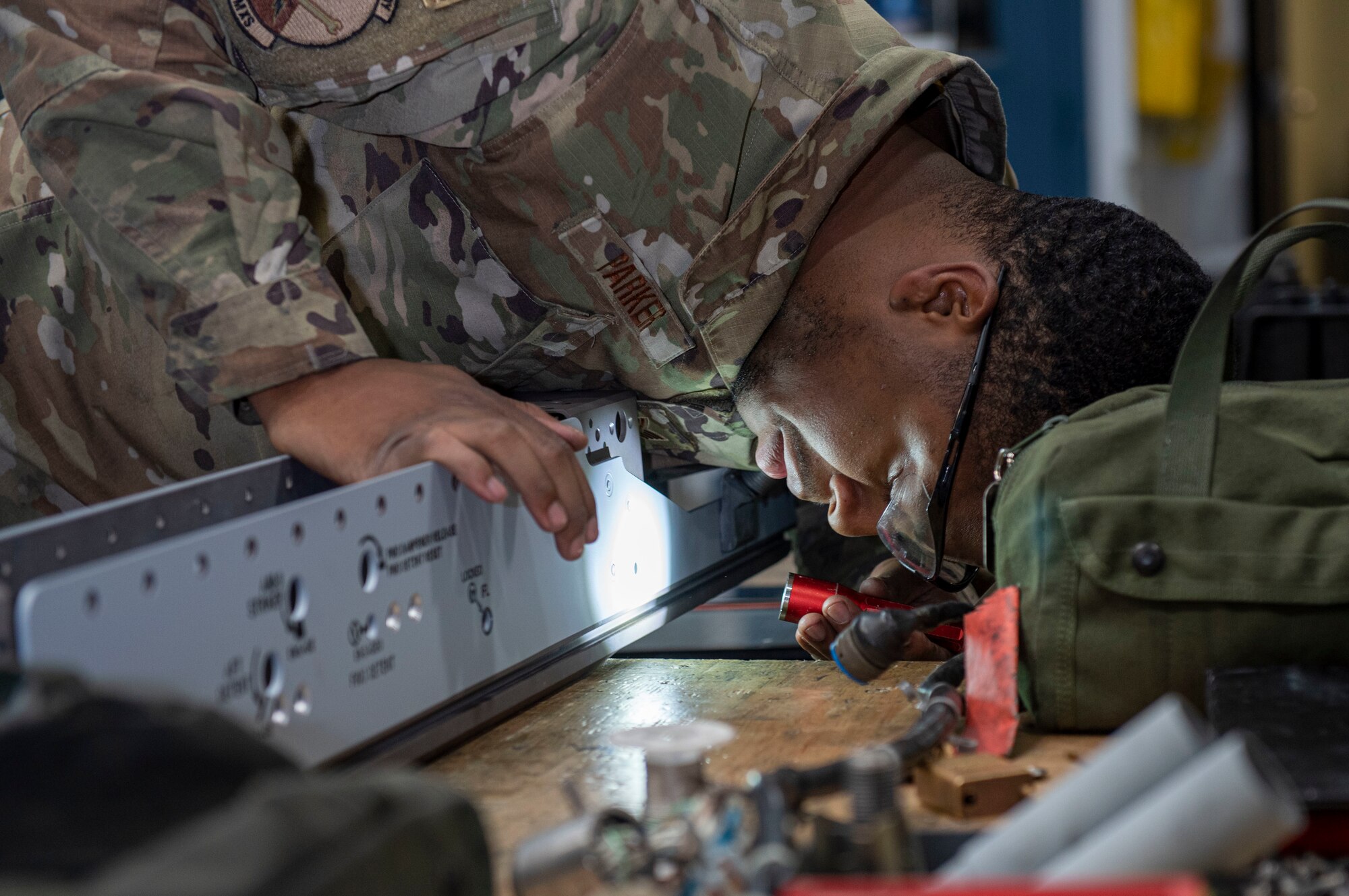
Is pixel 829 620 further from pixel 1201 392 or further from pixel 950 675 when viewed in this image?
pixel 1201 392

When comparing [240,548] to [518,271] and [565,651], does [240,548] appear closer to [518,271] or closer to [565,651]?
[565,651]

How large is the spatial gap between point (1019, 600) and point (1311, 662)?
17 cm

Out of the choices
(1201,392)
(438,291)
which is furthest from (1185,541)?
(438,291)

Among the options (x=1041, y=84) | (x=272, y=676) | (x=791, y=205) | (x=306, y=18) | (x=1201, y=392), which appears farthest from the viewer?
(x=1041, y=84)

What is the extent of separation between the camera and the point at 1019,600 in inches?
31.0

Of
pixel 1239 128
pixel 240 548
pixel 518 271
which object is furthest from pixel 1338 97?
pixel 240 548

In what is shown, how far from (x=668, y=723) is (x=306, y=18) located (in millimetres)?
623

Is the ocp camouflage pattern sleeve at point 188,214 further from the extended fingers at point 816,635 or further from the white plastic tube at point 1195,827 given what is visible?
the white plastic tube at point 1195,827

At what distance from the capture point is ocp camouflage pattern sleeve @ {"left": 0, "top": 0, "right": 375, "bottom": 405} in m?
0.89

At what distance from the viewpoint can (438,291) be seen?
117cm

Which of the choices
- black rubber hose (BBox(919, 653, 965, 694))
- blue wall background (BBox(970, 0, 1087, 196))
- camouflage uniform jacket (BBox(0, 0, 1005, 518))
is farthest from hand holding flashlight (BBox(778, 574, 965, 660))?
blue wall background (BBox(970, 0, 1087, 196))

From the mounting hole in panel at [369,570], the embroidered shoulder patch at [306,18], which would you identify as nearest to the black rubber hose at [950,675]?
the mounting hole in panel at [369,570]

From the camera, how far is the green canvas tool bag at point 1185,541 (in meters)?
0.73

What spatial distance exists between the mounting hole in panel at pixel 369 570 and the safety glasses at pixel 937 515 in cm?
54
